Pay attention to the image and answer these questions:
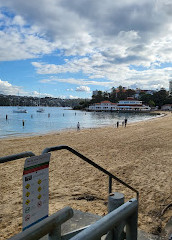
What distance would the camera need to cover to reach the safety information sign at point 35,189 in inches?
72.1

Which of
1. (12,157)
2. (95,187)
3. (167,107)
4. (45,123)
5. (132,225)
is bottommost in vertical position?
(45,123)

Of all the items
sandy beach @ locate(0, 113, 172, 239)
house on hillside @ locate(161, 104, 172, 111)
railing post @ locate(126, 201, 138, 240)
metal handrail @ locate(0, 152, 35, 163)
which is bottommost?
sandy beach @ locate(0, 113, 172, 239)

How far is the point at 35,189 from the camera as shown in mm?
1937

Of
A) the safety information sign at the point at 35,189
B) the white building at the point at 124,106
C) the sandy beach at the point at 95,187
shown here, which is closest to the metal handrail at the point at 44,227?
the safety information sign at the point at 35,189

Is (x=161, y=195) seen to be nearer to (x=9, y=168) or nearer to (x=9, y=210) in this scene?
(x=9, y=210)

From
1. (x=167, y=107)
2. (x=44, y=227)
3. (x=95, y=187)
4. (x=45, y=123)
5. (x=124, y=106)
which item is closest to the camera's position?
(x=44, y=227)

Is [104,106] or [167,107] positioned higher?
[104,106]

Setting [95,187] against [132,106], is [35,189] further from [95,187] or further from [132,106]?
[132,106]

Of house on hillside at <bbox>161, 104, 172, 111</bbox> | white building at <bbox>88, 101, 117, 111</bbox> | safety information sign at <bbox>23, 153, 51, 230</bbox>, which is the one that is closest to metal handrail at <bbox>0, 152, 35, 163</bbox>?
safety information sign at <bbox>23, 153, 51, 230</bbox>

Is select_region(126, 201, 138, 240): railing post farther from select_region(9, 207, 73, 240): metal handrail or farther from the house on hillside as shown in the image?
the house on hillside

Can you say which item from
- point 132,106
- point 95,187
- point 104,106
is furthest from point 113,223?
point 104,106

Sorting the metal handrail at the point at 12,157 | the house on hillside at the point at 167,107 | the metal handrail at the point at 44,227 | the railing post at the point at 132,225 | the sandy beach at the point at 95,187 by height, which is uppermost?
the house on hillside at the point at 167,107

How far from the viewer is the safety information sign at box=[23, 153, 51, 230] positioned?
72.1 inches

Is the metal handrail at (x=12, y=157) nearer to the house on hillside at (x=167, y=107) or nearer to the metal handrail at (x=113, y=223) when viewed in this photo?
the metal handrail at (x=113, y=223)
